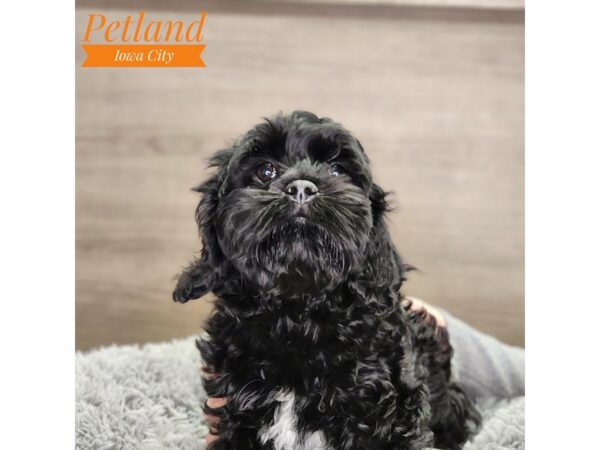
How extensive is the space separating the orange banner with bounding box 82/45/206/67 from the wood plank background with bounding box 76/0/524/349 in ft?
1.27

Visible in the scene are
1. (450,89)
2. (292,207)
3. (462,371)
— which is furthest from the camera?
(450,89)

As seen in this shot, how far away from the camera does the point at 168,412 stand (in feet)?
7.74

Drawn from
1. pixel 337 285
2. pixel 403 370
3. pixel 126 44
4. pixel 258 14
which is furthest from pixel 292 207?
pixel 258 14

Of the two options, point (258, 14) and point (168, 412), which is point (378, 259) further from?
point (258, 14)

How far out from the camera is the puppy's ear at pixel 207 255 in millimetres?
1882

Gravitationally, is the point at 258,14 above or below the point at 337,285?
above

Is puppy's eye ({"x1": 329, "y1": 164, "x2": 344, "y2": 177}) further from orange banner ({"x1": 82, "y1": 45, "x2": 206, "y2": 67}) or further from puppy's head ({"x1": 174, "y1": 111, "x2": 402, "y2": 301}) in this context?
orange banner ({"x1": 82, "y1": 45, "x2": 206, "y2": 67})

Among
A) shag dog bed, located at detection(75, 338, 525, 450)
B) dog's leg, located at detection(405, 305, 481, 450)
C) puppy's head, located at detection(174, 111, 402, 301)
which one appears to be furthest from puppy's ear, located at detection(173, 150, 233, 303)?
dog's leg, located at detection(405, 305, 481, 450)

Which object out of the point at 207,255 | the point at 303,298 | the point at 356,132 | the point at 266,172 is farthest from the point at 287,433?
the point at 356,132

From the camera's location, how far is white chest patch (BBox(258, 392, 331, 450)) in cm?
172

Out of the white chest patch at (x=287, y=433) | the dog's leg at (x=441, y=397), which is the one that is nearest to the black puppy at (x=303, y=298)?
the white chest patch at (x=287, y=433)

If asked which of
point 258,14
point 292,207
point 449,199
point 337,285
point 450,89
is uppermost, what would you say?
point 258,14
